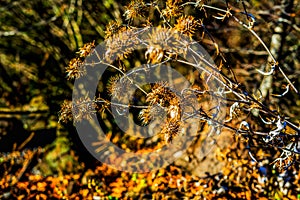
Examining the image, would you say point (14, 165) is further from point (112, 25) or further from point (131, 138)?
point (112, 25)

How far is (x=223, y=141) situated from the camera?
4730 millimetres

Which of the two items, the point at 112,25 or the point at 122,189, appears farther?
the point at 122,189

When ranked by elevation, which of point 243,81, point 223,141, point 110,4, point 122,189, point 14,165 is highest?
point 110,4

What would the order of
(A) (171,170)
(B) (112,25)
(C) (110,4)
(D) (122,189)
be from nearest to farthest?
(B) (112,25), (D) (122,189), (A) (171,170), (C) (110,4)

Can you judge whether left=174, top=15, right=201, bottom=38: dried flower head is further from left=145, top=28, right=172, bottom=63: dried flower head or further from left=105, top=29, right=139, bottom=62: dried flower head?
left=105, top=29, right=139, bottom=62: dried flower head

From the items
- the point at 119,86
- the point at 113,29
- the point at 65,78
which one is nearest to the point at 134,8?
the point at 113,29

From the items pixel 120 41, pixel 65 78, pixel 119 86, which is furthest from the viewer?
pixel 65 78

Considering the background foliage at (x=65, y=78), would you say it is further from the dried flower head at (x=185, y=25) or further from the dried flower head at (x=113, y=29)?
the dried flower head at (x=185, y=25)

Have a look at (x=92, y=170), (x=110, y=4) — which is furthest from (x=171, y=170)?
(x=110, y=4)

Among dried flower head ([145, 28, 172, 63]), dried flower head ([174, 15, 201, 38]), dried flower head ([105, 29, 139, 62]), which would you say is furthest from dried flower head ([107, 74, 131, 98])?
dried flower head ([174, 15, 201, 38])

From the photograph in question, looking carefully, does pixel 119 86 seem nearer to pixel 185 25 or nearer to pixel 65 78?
→ pixel 185 25

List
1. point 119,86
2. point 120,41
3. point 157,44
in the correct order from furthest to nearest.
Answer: point 119,86 → point 120,41 → point 157,44

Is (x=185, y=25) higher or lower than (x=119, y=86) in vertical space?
higher

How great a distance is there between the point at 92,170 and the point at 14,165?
Answer: 1225mm
